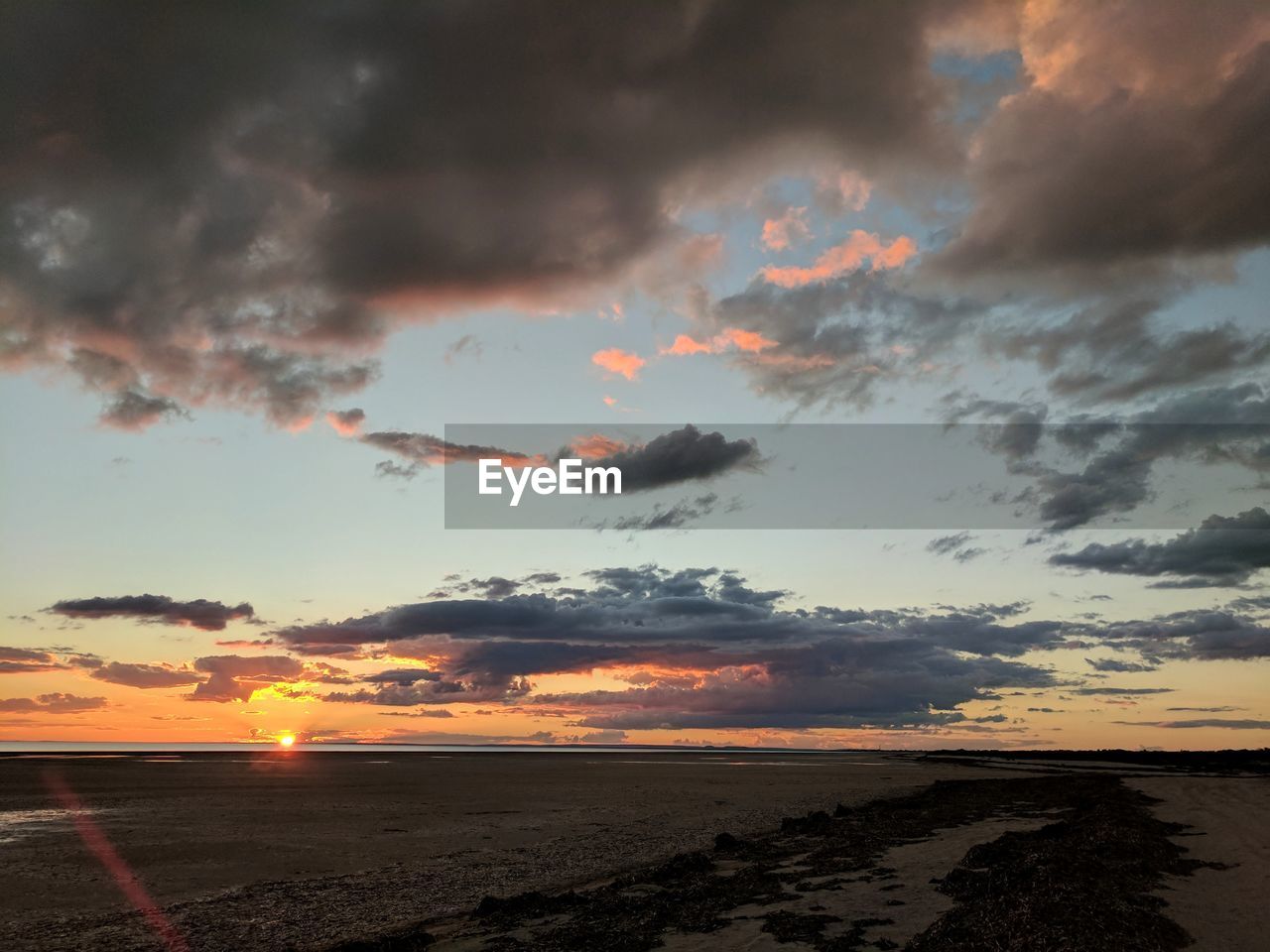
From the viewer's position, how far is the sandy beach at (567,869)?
47.6 feet

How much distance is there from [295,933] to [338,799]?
2941 cm

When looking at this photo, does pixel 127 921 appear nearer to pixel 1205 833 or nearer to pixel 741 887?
pixel 741 887

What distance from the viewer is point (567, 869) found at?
22344 mm

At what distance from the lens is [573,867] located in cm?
2244

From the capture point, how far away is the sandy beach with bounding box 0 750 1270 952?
47.6 ft

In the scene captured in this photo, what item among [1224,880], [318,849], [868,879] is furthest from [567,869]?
[1224,880]

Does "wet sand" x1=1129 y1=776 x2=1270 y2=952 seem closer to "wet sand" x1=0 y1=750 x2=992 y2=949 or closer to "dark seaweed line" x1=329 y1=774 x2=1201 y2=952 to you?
"dark seaweed line" x1=329 y1=774 x2=1201 y2=952

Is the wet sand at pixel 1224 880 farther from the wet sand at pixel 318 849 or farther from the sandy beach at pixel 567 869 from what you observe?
the wet sand at pixel 318 849

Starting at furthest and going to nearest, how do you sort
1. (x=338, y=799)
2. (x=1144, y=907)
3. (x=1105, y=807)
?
(x=338, y=799)
(x=1105, y=807)
(x=1144, y=907)

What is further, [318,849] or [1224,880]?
[318,849]

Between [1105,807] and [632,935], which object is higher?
[632,935]

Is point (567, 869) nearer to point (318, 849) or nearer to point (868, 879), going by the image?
point (868, 879)

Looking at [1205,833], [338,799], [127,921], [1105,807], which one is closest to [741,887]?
[127,921]

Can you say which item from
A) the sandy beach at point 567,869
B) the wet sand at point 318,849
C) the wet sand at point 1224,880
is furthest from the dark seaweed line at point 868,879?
the wet sand at point 318,849
